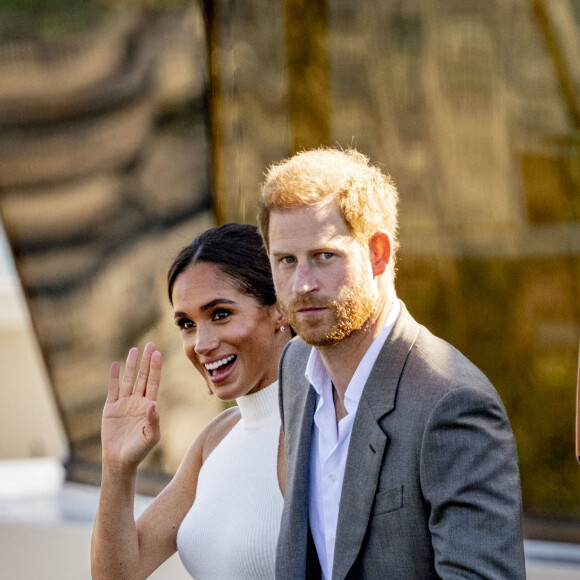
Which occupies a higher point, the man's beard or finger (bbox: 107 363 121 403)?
the man's beard

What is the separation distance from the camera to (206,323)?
8.08 feet

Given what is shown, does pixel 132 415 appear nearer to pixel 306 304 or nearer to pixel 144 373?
pixel 144 373

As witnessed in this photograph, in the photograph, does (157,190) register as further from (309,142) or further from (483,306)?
(483,306)

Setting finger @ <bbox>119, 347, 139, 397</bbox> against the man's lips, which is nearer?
the man's lips

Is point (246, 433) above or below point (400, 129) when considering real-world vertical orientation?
below

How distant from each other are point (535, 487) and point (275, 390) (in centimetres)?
174

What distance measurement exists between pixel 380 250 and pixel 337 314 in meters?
0.18

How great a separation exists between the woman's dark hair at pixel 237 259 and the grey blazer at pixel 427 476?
74 cm

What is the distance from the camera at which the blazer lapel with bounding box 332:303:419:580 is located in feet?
5.50

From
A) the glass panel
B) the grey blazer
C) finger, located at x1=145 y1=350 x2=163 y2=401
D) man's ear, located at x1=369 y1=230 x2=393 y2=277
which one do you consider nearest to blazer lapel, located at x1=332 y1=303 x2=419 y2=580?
the grey blazer

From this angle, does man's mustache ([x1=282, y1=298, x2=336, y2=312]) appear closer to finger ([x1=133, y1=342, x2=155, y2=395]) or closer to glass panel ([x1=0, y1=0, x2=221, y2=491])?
finger ([x1=133, y1=342, x2=155, y2=395])

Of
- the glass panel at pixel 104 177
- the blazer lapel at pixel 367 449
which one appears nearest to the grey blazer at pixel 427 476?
the blazer lapel at pixel 367 449

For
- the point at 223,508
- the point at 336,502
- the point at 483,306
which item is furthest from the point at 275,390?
the point at 483,306

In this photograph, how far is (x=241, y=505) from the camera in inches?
92.4
